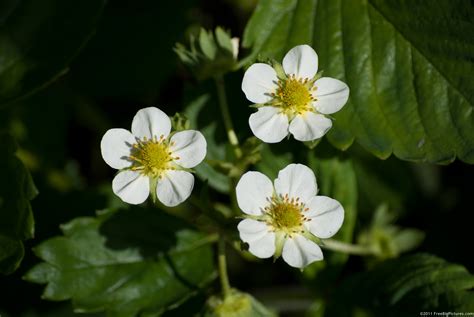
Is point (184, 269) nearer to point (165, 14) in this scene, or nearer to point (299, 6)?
point (299, 6)

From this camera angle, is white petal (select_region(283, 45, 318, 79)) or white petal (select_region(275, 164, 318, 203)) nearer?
white petal (select_region(275, 164, 318, 203))

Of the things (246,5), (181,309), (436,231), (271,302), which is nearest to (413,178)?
(436,231)

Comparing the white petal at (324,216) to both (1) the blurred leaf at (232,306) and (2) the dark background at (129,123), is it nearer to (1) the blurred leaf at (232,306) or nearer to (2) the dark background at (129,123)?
(1) the blurred leaf at (232,306)

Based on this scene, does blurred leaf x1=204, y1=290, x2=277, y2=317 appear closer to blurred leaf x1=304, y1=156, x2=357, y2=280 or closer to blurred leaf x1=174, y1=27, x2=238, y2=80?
blurred leaf x1=304, y1=156, x2=357, y2=280

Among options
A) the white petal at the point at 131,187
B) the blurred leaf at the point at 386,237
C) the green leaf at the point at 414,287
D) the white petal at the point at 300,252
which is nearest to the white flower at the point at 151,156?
the white petal at the point at 131,187

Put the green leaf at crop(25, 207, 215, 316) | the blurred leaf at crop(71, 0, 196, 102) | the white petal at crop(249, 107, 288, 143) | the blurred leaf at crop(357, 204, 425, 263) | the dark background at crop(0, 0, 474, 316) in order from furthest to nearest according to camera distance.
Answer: the blurred leaf at crop(71, 0, 196, 102)
the dark background at crop(0, 0, 474, 316)
the blurred leaf at crop(357, 204, 425, 263)
the green leaf at crop(25, 207, 215, 316)
the white petal at crop(249, 107, 288, 143)

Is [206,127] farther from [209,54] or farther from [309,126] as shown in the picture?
[309,126]

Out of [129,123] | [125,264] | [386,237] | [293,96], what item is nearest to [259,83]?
[293,96]

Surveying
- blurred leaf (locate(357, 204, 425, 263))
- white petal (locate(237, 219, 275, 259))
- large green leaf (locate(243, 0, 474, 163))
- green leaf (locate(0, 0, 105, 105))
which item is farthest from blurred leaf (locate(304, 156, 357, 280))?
green leaf (locate(0, 0, 105, 105))
